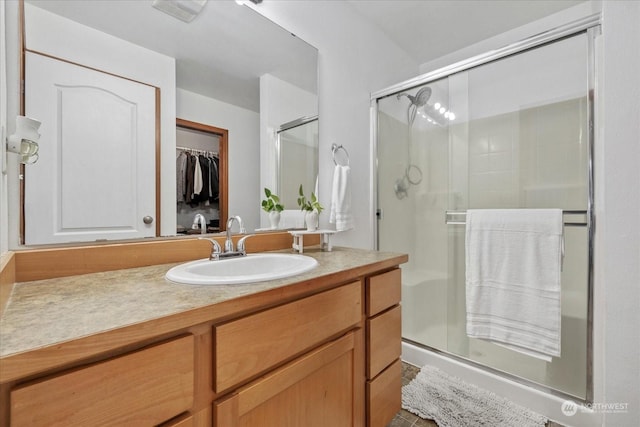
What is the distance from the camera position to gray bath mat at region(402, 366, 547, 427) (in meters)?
1.34

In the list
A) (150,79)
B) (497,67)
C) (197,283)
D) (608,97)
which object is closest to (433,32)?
(497,67)

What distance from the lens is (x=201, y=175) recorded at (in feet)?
4.00

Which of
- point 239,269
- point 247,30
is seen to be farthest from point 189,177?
point 247,30

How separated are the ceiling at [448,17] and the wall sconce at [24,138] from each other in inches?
72.8

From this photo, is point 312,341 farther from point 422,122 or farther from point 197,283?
point 422,122

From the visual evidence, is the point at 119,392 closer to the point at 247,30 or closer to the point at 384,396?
the point at 384,396

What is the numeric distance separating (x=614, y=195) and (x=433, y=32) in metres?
1.69

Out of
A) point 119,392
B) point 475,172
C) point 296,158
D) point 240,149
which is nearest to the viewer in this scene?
point 119,392

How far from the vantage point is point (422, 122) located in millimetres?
2145

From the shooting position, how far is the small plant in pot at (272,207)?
1.44 metres

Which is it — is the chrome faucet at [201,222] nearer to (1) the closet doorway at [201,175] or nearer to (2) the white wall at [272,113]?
(1) the closet doorway at [201,175]

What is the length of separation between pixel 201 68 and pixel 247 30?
0.35 m

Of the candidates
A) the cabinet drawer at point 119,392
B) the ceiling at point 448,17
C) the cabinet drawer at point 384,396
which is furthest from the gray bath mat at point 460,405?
the ceiling at point 448,17

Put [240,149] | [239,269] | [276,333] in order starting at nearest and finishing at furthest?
[276,333] → [239,269] → [240,149]
